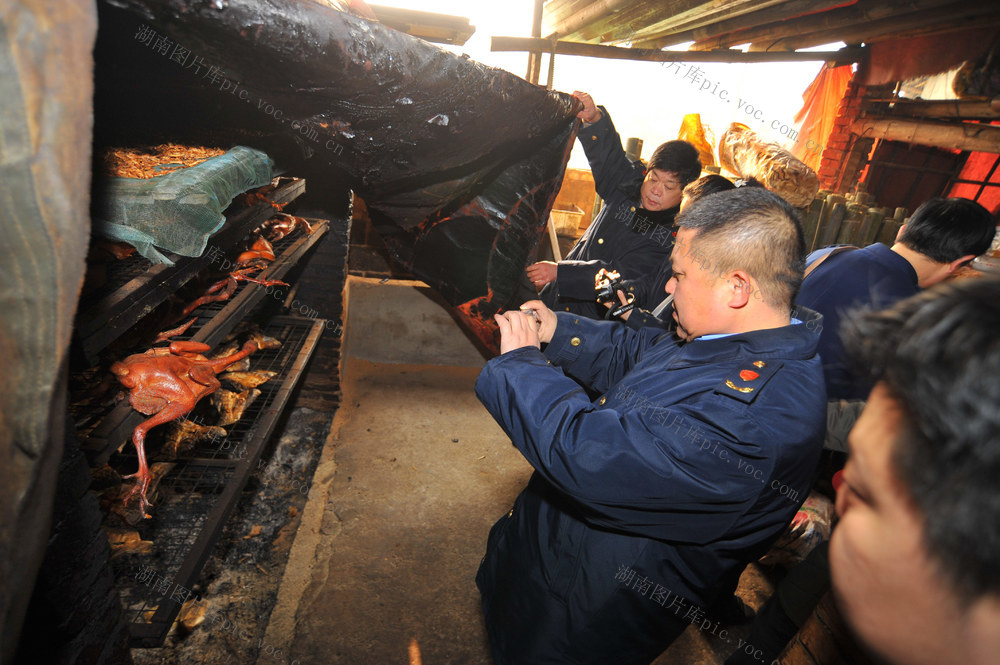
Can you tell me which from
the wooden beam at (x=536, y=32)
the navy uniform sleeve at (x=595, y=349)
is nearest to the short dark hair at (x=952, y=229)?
the navy uniform sleeve at (x=595, y=349)

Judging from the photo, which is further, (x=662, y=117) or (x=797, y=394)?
(x=662, y=117)

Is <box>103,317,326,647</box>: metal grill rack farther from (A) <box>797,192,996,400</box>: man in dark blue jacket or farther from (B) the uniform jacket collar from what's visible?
(A) <box>797,192,996,400</box>: man in dark blue jacket

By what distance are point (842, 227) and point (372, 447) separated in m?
5.66

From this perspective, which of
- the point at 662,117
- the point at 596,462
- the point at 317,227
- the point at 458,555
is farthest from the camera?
the point at 662,117

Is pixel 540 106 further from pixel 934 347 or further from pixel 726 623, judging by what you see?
pixel 726 623

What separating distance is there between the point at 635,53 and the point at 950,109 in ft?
12.8

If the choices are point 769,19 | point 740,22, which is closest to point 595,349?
point 769,19

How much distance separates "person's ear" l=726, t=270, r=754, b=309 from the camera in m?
1.39

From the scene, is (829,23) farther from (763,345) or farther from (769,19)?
(763,345)

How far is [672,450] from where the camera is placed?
3.89ft

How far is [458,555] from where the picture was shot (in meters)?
3.42

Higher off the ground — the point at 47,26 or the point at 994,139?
the point at 994,139

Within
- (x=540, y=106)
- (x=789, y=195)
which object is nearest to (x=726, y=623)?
(x=540, y=106)

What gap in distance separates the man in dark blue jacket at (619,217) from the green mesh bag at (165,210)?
192 centimetres
